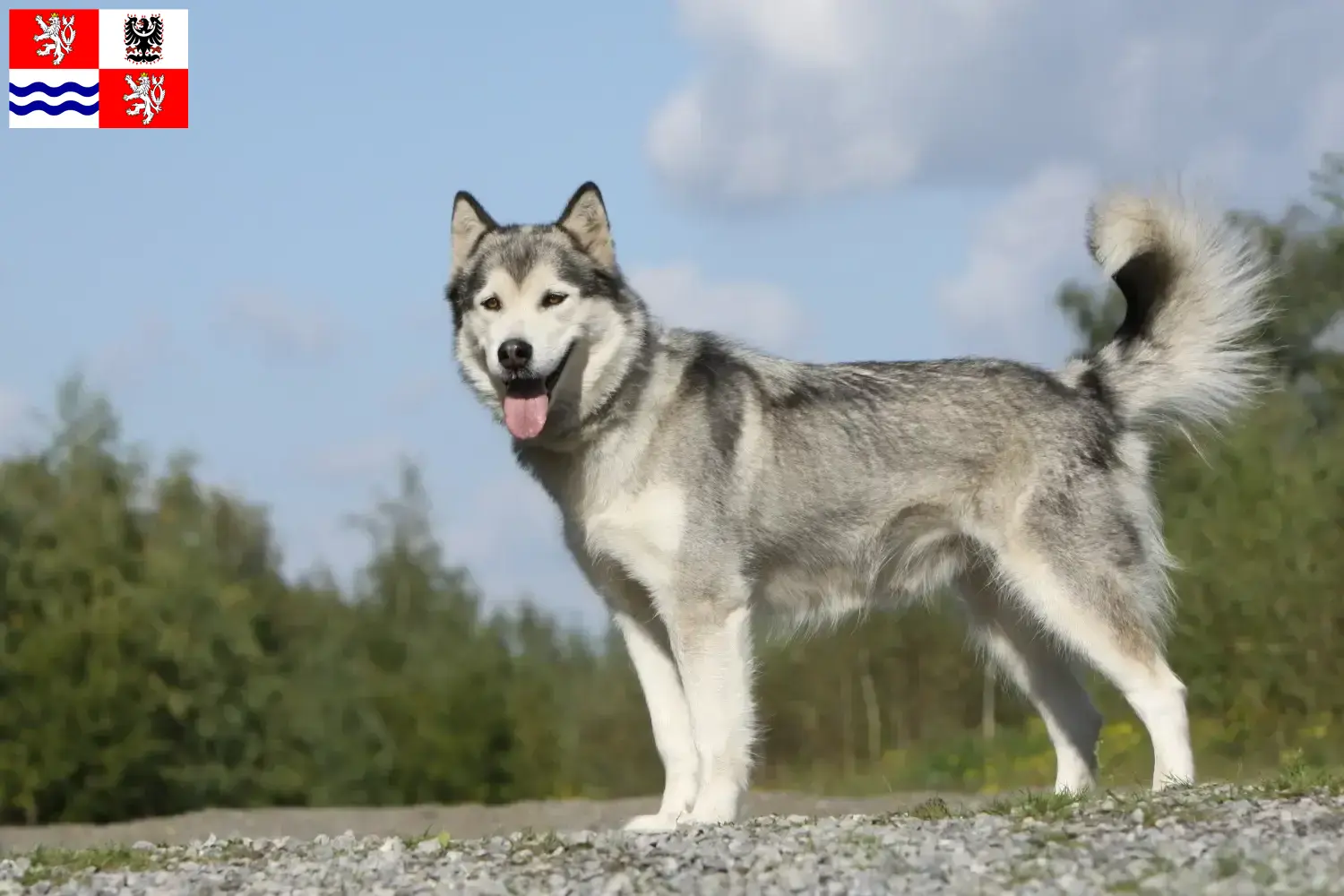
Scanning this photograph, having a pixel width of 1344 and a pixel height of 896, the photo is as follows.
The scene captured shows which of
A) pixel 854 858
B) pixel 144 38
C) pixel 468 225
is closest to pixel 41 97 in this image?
pixel 144 38

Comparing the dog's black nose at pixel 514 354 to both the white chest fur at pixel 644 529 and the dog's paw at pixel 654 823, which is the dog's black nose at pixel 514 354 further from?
the dog's paw at pixel 654 823

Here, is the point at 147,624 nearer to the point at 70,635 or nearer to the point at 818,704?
the point at 70,635

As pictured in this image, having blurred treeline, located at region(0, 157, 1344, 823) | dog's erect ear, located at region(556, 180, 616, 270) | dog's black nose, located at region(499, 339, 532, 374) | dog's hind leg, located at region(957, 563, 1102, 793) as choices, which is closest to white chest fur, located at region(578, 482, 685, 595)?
dog's black nose, located at region(499, 339, 532, 374)

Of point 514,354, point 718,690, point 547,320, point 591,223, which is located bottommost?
point 718,690

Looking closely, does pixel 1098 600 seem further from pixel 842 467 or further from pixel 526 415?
pixel 526 415

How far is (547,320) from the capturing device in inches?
304

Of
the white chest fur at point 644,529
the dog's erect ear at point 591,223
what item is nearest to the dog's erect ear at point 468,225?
the dog's erect ear at point 591,223

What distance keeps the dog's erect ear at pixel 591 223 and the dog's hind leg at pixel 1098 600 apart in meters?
2.59

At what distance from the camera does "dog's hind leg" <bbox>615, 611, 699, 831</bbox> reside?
7758 mm

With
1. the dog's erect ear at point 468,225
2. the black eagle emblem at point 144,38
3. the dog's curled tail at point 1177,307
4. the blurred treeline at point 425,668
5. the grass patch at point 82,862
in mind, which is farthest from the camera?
the blurred treeline at point 425,668

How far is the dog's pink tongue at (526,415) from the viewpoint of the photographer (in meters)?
7.75

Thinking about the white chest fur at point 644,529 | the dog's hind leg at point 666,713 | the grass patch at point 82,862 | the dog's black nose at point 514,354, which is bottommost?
the grass patch at point 82,862

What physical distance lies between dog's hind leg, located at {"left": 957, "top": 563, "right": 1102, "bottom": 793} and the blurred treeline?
9211mm

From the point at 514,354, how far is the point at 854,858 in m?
3.00
